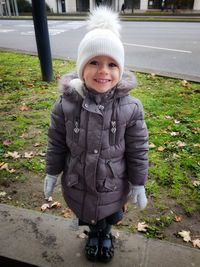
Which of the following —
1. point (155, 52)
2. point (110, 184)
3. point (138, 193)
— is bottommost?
point (155, 52)

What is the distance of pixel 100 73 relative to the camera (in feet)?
5.73

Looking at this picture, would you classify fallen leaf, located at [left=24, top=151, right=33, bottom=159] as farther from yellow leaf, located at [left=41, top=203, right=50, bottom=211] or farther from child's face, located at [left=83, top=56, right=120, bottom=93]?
child's face, located at [left=83, top=56, right=120, bottom=93]

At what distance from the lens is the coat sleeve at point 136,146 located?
1891 mm

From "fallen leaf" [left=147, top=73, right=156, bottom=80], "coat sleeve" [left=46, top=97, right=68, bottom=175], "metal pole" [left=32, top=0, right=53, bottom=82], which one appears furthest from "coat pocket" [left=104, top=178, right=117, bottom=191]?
"fallen leaf" [left=147, top=73, right=156, bottom=80]

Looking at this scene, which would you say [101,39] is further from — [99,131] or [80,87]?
[99,131]

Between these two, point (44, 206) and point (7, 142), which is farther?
point (7, 142)

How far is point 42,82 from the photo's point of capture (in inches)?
240

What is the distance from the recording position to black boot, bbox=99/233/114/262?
7.21ft

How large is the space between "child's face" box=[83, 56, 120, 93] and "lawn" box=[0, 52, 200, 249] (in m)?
1.41

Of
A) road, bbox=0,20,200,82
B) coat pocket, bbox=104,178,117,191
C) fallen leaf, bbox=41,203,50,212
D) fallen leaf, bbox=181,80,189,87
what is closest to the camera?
coat pocket, bbox=104,178,117,191

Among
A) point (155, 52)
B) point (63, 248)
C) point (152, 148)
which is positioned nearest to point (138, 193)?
point (63, 248)

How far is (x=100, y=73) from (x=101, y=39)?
0.19 meters

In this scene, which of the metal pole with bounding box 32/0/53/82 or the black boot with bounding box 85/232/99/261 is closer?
the black boot with bounding box 85/232/99/261

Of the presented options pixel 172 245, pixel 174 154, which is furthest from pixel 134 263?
pixel 174 154
